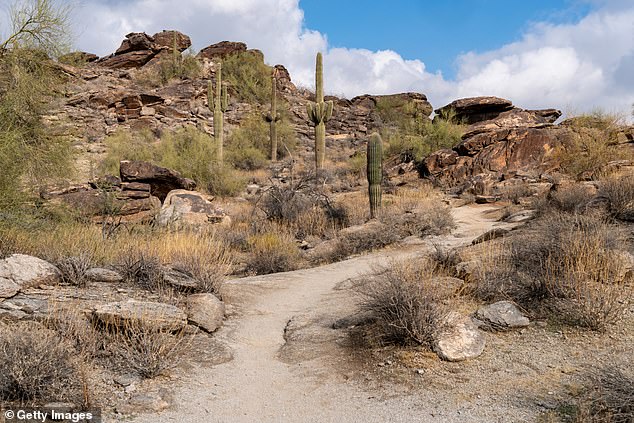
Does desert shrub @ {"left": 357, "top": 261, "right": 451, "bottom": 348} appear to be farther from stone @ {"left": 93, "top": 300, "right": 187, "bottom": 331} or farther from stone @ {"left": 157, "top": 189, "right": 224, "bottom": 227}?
stone @ {"left": 157, "top": 189, "right": 224, "bottom": 227}

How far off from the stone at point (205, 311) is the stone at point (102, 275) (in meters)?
1.10

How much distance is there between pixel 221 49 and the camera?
3969cm

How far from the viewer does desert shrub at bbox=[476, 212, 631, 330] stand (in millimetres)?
4957

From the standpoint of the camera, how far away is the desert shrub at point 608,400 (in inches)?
127

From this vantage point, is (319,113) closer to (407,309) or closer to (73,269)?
(73,269)

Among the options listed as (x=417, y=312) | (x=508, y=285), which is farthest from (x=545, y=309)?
(x=417, y=312)

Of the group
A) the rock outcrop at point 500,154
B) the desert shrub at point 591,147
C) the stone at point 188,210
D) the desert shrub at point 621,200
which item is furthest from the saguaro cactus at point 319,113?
the desert shrub at point 621,200

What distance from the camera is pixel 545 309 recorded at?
17.6 ft

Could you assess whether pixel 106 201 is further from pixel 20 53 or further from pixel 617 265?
pixel 617 265

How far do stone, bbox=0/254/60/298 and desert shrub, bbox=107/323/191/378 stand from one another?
1285 mm

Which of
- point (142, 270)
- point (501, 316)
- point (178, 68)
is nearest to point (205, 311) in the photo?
point (142, 270)

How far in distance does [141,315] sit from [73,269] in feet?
5.85

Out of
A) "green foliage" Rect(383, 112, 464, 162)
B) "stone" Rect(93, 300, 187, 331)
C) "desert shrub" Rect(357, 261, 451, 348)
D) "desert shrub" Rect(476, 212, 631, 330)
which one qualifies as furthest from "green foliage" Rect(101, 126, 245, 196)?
"desert shrub" Rect(357, 261, 451, 348)

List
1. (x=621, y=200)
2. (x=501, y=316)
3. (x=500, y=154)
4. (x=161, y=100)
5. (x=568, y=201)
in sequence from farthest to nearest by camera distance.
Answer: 1. (x=161, y=100)
2. (x=500, y=154)
3. (x=568, y=201)
4. (x=621, y=200)
5. (x=501, y=316)
